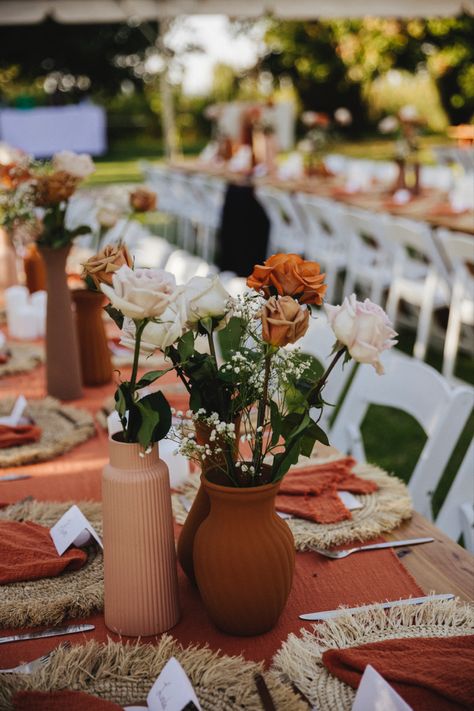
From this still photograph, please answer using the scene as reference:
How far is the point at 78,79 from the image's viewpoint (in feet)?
67.1

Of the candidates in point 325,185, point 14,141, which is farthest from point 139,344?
point 14,141

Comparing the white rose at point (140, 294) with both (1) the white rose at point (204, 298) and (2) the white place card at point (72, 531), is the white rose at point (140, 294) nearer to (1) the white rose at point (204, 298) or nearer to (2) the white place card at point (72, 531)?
(1) the white rose at point (204, 298)

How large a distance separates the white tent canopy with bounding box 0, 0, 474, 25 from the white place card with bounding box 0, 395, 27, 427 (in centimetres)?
904

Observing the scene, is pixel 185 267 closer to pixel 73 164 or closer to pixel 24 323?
pixel 24 323

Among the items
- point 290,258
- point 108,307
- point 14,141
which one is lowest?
point 14,141

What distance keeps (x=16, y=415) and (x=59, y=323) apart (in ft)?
0.92

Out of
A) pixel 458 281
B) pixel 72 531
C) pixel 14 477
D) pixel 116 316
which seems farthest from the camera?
pixel 458 281

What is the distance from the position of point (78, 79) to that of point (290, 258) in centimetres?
Answer: 2078

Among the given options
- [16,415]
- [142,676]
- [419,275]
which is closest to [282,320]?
[142,676]

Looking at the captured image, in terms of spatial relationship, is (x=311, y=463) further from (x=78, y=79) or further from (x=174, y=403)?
(x=78, y=79)

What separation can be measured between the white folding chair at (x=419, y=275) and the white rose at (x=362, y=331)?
3.37 metres

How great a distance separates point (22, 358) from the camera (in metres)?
2.69

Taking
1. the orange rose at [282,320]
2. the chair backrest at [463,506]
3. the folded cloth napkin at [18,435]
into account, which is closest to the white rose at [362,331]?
the orange rose at [282,320]

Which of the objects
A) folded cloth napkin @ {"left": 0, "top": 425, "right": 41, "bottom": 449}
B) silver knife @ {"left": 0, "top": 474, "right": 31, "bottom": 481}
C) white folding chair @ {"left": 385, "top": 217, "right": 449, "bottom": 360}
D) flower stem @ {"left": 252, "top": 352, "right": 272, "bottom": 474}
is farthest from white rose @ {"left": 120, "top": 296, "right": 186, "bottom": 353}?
white folding chair @ {"left": 385, "top": 217, "right": 449, "bottom": 360}
